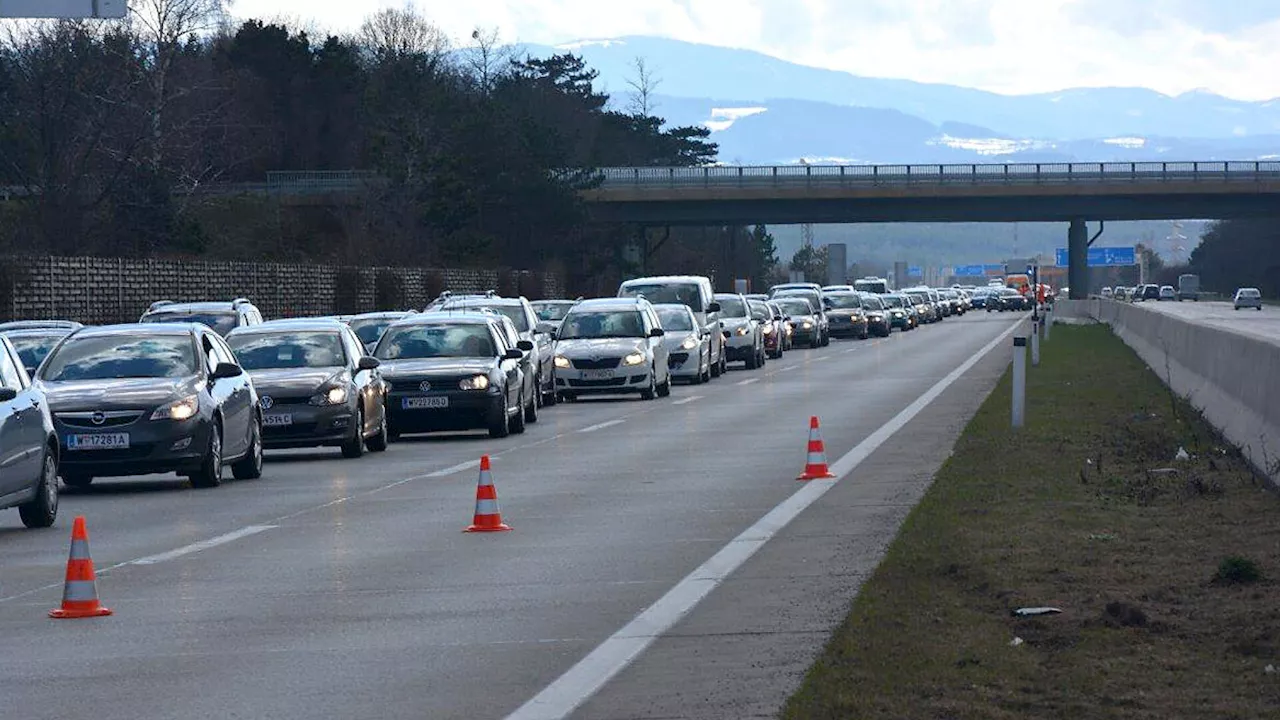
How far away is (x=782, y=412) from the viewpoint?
32.3 metres

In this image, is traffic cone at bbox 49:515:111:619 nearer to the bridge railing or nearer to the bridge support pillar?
the bridge railing

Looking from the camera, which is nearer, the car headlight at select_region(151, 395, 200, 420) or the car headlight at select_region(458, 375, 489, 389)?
the car headlight at select_region(151, 395, 200, 420)

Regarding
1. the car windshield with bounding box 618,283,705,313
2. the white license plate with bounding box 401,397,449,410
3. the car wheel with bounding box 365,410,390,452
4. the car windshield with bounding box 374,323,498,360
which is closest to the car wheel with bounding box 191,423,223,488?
the car wheel with bounding box 365,410,390,452

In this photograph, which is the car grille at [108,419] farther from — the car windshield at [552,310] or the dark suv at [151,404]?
the car windshield at [552,310]

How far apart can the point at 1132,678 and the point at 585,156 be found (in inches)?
4905

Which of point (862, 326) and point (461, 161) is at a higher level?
point (461, 161)

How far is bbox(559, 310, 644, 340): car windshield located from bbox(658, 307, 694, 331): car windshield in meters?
4.64

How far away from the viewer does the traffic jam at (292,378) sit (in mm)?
20734

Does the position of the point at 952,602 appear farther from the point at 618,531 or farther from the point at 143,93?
the point at 143,93

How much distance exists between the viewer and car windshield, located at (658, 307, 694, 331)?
44.3m

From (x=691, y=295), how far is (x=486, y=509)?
32147mm

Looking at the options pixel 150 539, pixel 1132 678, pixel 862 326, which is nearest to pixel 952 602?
pixel 1132 678

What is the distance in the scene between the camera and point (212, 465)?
21.3 meters

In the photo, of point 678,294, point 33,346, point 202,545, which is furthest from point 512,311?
point 202,545
